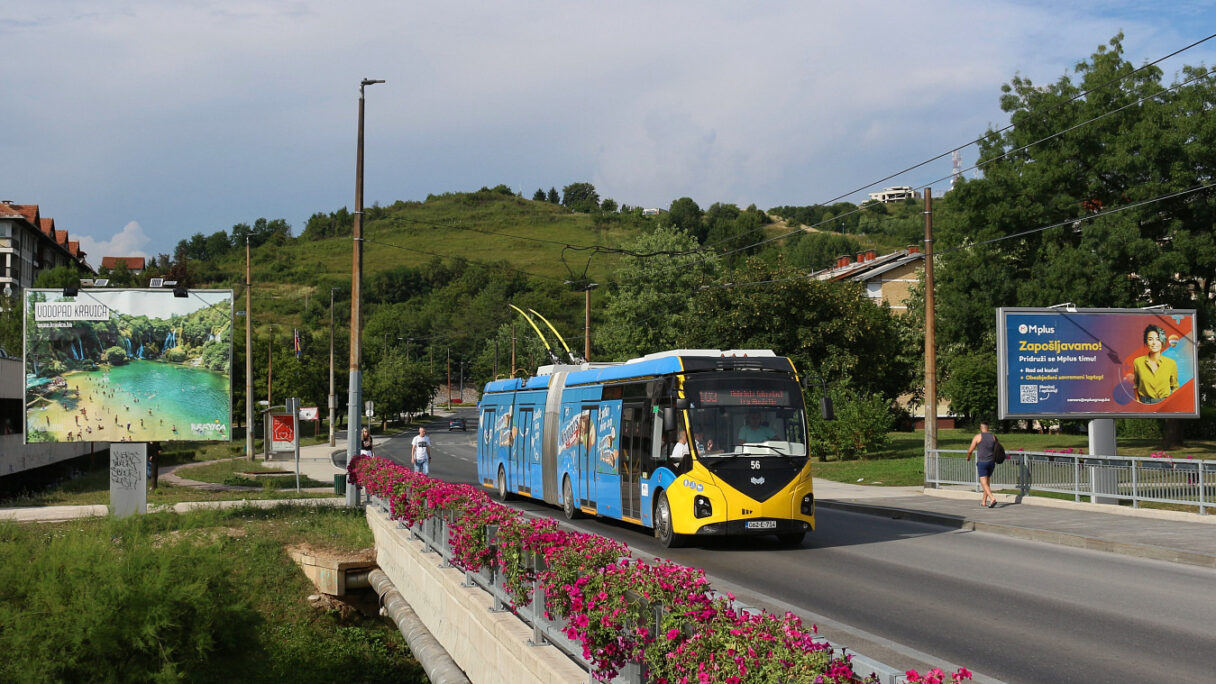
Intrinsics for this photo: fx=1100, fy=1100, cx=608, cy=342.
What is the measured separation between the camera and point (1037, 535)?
59.7 feet

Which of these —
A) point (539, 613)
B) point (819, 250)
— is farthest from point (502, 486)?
point (819, 250)

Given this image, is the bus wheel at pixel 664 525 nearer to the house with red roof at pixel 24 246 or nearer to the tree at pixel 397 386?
the tree at pixel 397 386

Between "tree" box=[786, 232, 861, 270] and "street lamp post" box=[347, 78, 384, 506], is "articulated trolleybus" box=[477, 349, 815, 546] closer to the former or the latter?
"street lamp post" box=[347, 78, 384, 506]

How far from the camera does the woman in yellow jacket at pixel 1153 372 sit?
26.4m

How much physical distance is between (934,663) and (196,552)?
8.61 meters

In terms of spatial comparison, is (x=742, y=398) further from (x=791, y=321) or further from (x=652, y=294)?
(x=652, y=294)

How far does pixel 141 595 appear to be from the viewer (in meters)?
11.6

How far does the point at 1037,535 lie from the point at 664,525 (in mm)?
6333

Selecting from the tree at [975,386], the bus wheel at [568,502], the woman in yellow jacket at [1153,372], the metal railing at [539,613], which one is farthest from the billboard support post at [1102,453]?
the tree at [975,386]

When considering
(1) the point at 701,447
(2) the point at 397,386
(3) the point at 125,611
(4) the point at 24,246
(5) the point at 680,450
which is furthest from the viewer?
(4) the point at 24,246

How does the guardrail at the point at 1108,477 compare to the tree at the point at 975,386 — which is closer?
the guardrail at the point at 1108,477

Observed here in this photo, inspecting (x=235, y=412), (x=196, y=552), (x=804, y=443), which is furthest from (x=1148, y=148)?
(x=235, y=412)

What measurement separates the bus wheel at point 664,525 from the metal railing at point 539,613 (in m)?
4.05

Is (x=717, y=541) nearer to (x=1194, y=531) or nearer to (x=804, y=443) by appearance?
(x=804, y=443)
